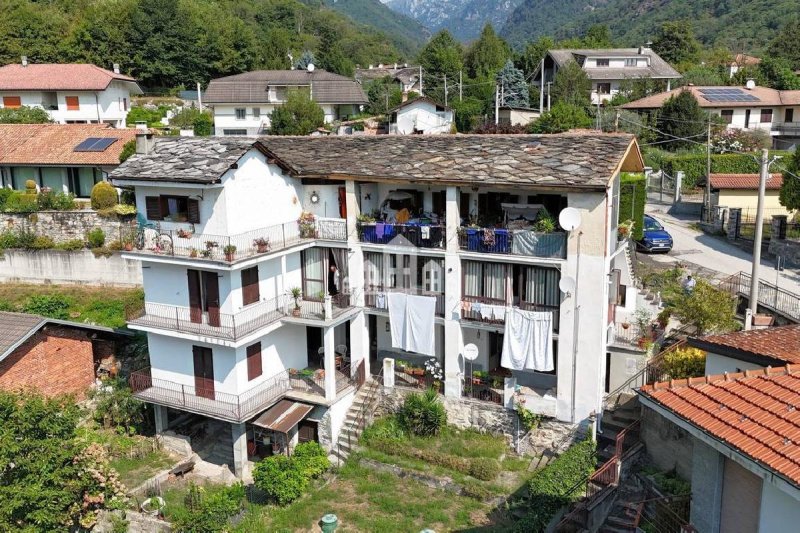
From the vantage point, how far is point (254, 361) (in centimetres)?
2467

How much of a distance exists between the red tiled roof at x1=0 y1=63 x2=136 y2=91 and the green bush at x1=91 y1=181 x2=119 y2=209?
1010 inches

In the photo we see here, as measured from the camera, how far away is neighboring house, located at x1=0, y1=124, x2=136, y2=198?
39.8 meters

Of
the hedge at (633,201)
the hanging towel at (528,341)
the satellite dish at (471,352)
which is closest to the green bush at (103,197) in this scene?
the satellite dish at (471,352)

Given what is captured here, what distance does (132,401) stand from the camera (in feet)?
87.0

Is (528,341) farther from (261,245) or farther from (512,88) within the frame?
(512,88)

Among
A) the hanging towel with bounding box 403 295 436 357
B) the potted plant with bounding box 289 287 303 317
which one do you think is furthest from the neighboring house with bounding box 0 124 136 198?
the hanging towel with bounding box 403 295 436 357

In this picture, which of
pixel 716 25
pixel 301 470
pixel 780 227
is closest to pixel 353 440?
pixel 301 470

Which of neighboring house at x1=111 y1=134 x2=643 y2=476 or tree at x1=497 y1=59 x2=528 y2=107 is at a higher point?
tree at x1=497 y1=59 x2=528 y2=107

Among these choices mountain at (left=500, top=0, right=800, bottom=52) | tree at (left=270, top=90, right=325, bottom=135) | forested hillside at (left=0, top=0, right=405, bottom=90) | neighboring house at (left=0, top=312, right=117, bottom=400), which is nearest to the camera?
neighboring house at (left=0, top=312, right=117, bottom=400)

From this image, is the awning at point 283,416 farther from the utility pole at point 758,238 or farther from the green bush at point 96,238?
the green bush at point 96,238

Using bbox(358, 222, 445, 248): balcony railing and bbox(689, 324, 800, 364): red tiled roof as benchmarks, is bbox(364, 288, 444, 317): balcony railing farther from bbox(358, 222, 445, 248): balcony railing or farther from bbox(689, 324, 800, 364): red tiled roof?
bbox(689, 324, 800, 364): red tiled roof

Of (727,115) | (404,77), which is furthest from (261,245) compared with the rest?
(404,77)

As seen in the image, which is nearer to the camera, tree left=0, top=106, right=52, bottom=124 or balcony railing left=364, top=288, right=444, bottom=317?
balcony railing left=364, top=288, right=444, bottom=317

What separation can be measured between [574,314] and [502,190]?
4.93 metres
